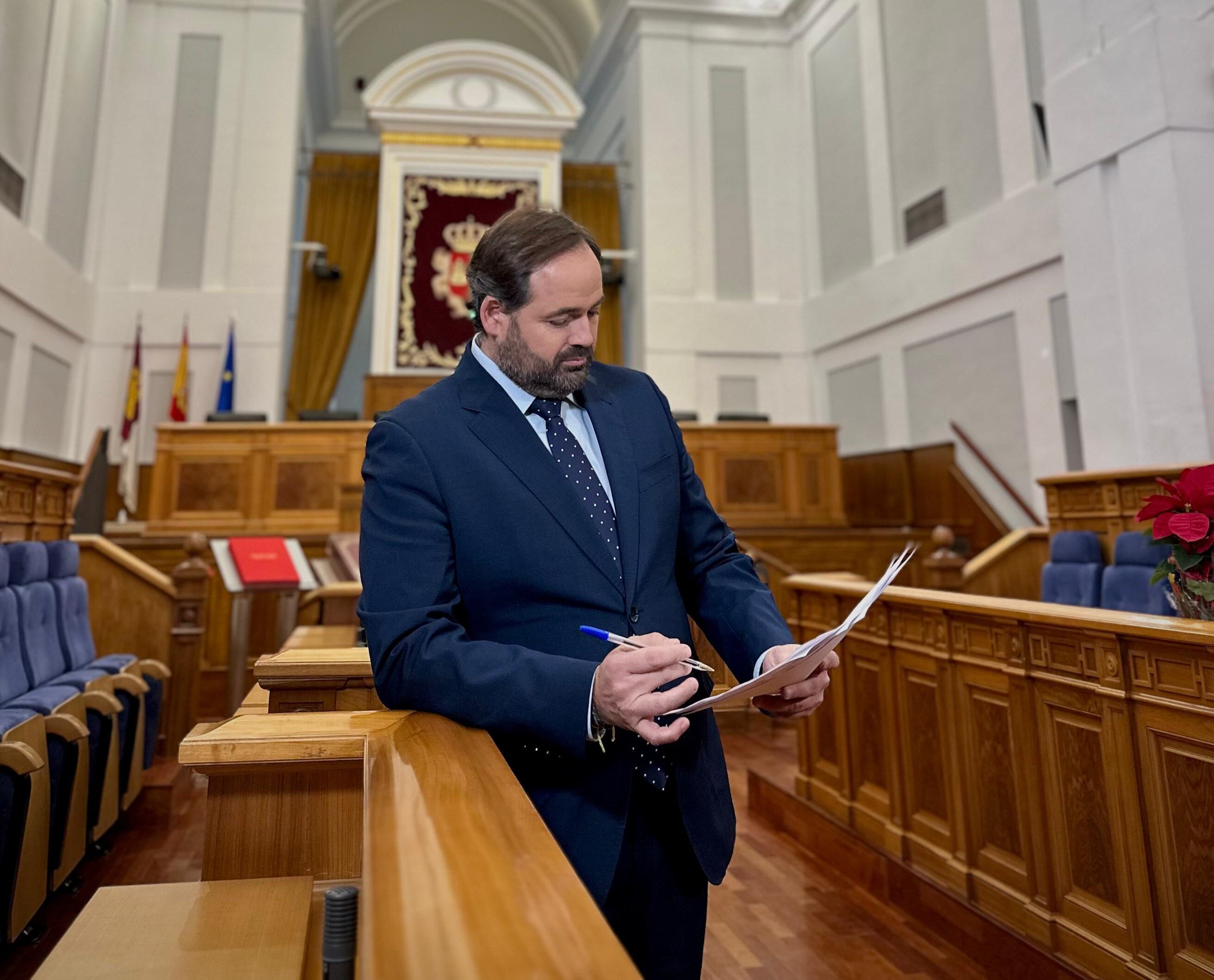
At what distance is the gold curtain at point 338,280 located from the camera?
9.04 metres

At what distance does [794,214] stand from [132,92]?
6861 millimetres

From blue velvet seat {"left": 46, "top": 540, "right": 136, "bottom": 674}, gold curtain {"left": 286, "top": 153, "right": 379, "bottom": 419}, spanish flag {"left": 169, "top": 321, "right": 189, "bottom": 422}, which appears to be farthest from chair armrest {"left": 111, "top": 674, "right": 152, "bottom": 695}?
gold curtain {"left": 286, "top": 153, "right": 379, "bottom": 419}

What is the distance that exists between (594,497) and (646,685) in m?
0.32

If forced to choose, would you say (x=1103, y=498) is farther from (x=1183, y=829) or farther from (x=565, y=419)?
(x=565, y=419)

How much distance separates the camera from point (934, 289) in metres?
7.36

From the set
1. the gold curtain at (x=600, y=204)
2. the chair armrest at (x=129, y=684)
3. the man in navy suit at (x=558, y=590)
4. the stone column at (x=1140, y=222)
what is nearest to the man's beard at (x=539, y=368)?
the man in navy suit at (x=558, y=590)

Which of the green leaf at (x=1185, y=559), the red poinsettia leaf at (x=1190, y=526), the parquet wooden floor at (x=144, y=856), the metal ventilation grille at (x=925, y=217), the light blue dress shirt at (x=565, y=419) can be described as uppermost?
the metal ventilation grille at (x=925, y=217)

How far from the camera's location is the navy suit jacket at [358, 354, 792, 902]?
0.92 m

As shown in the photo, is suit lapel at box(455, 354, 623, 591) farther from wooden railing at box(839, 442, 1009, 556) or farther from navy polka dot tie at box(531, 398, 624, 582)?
wooden railing at box(839, 442, 1009, 556)

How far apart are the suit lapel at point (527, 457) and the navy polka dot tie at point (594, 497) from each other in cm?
2

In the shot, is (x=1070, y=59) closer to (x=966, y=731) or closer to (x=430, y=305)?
(x=966, y=731)

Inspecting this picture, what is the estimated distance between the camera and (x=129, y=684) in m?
3.08

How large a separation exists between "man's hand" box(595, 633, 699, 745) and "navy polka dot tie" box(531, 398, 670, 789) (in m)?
0.16

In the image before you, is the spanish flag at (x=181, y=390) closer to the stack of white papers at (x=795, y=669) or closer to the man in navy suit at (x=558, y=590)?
the man in navy suit at (x=558, y=590)
